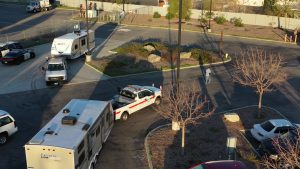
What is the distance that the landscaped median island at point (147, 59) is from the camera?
122 ft

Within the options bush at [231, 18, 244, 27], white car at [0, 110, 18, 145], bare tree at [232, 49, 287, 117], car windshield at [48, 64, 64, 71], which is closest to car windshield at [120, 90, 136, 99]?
bare tree at [232, 49, 287, 117]

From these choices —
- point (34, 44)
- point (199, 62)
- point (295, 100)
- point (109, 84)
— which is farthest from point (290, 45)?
point (34, 44)

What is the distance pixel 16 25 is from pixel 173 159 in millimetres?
45777

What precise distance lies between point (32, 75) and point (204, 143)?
19.3m

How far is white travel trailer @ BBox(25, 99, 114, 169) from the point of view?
1627 centimetres

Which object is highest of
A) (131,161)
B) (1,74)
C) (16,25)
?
(16,25)

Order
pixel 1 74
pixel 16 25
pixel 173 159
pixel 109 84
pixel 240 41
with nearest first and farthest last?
pixel 173 159 → pixel 109 84 → pixel 1 74 → pixel 240 41 → pixel 16 25

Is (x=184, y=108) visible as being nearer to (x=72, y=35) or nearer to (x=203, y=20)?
(x=72, y=35)

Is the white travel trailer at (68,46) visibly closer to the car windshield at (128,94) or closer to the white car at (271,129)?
the car windshield at (128,94)

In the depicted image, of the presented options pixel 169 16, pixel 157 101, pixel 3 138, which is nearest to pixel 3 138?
pixel 3 138

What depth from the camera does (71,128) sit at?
1805 cm

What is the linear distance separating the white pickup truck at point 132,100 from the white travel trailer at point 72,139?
137 inches

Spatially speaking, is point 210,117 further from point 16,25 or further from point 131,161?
point 16,25

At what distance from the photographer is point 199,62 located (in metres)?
39.5
